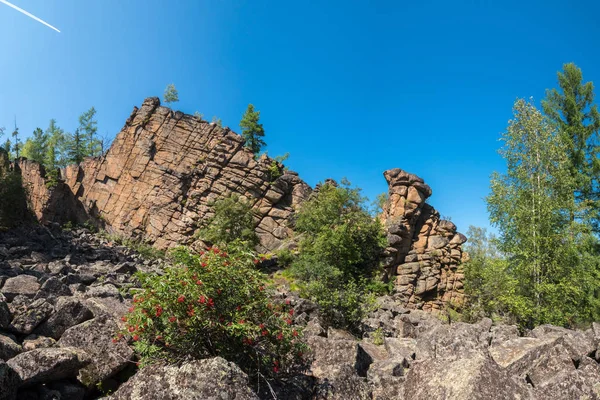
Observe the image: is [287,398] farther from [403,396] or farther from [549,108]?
[549,108]

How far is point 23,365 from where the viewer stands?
6754 millimetres

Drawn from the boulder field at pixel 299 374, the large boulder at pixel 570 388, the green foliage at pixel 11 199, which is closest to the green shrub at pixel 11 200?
the green foliage at pixel 11 199

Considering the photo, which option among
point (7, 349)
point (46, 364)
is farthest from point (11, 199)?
point (46, 364)

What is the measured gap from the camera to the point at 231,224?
44812 millimetres

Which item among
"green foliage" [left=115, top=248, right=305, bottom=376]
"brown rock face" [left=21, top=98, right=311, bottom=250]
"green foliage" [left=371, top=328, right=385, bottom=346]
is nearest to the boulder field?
"green foliage" [left=115, top=248, right=305, bottom=376]

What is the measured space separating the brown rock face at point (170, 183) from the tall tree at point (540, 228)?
28964 mm

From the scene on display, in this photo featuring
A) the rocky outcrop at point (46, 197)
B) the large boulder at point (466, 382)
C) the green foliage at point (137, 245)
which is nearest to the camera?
the large boulder at point (466, 382)

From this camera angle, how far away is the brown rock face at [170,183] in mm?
51062

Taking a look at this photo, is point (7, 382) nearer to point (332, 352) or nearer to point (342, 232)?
point (332, 352)

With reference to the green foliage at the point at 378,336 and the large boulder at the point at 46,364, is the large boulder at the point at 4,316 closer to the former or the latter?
the large boulder at the point at 46,364

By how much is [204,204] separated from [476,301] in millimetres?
33744

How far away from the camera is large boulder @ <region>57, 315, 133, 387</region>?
7762mm

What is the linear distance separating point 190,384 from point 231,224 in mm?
39413

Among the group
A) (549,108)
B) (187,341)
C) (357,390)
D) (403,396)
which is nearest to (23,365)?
(187,341)
